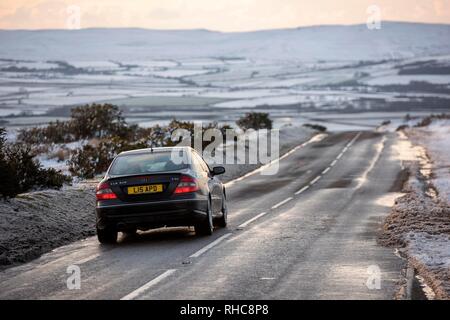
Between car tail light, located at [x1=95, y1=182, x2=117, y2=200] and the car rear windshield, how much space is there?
317 mm

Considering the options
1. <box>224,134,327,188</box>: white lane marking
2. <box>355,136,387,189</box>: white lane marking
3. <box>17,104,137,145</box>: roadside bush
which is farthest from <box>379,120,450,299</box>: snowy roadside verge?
<box>17,104,137,145</box>: roadside bush

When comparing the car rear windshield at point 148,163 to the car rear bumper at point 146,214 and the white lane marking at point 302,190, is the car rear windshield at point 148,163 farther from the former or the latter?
the white lane marking at point 302,190

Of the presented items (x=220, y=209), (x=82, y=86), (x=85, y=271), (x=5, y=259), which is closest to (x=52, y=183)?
(x=220, y=209)

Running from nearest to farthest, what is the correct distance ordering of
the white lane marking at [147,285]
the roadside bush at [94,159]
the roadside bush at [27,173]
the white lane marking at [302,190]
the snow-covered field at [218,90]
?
the white lane marking at [147,285]
the roadside bush at [27,173]
the white lane marking at [302,190]
the roadside bush at [94,159]
the snow-covered field at [218,90]

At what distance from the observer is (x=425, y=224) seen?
1486 centimetres

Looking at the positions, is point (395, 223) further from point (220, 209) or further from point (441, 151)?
point (441, 151)

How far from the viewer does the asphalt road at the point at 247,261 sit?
9273mm

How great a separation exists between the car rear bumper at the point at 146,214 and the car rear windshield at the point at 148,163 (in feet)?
2.07

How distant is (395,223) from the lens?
15516mm

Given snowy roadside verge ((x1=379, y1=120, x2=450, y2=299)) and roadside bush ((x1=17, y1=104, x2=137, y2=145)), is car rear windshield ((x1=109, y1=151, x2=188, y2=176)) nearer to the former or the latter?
snowy roadside verge ((x1=379, y1=120, x2=450, y2=299))

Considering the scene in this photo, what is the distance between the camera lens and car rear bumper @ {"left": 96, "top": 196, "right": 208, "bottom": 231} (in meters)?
13.4

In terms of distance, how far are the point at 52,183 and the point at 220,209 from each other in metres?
5.46

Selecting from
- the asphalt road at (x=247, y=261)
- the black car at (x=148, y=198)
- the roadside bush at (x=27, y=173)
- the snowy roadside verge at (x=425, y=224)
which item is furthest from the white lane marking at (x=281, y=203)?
the black car at (x=148, y=198)

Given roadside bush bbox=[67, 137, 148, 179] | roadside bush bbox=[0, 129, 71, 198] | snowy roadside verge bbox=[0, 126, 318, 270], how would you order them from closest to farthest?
snowy roadside verge bbox=[0, 126, 318, 270], roadside bush bbox=[0, 129, 71, 198], roadside bush bbox=[67, 137, 148, 179]
